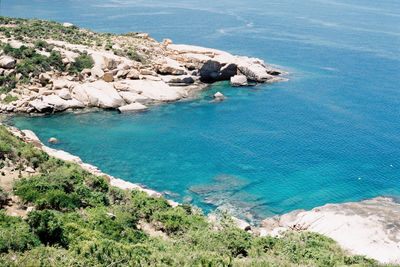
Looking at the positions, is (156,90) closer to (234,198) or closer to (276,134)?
(276,134)

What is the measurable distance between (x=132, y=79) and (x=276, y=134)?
2799cm

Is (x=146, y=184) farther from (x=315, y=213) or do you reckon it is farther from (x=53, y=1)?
(x=53, y=1)

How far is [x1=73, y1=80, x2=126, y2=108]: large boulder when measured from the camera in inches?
2195

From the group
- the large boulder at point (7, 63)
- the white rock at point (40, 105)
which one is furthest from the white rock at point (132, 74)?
the large boulder at point (7, 63)

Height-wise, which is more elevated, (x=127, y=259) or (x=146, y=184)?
(x=127, y=259)

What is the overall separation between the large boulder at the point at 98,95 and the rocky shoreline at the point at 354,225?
23.9 m

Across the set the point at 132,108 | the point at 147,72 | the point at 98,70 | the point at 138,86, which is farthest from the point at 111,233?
the point at 147,72

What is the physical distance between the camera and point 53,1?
540 feet

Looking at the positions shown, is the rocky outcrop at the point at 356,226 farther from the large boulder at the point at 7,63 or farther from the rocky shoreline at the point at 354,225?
the large boulder at the point at 7,63

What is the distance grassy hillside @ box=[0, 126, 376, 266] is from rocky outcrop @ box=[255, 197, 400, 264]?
9.02 feet

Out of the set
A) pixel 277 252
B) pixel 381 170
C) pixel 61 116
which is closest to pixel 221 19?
pixel 61 116

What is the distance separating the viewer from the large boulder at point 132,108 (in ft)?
183

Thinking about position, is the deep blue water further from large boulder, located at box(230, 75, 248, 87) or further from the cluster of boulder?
the cluster of boulder

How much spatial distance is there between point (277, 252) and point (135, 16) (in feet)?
407
